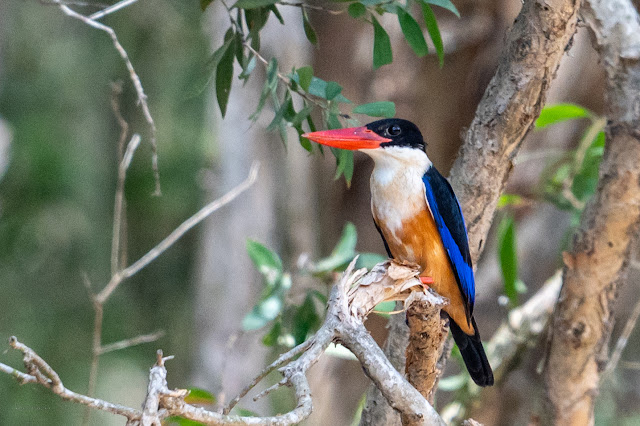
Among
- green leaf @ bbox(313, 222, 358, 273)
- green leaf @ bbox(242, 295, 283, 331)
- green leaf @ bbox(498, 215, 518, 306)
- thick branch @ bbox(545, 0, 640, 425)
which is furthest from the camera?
green leaf @ bbox(498, 215, 518, 306)

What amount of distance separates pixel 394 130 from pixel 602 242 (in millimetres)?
1019

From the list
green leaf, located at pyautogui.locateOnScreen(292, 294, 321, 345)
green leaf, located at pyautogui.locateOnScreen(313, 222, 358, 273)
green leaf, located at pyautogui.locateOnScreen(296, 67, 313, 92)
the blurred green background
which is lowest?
the blurred green background

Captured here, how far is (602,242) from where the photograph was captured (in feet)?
8.98

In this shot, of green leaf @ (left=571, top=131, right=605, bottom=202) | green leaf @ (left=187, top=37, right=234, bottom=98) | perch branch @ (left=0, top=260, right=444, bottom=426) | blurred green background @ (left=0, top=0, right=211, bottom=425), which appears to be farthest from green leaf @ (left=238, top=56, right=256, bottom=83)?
blurred green background @ (left=0, top=0, right=211, bottom=425)

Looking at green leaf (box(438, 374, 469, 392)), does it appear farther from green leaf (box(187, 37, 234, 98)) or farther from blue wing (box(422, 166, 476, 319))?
green leaf (box(187, 37, 234, 98))

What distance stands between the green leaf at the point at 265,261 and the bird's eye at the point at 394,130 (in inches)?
41.1

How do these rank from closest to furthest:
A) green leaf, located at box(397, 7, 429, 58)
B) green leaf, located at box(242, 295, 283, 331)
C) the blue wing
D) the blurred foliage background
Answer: green leaf, located at box(397, 7, 429, 58)
the blue wing
green leaf, located at box(242, 295, 283, 331)
the blurred foliage background

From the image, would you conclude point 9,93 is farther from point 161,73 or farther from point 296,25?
point 296,25

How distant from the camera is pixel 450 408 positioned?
3844 millimetres

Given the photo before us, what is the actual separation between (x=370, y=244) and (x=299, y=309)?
1.44 m

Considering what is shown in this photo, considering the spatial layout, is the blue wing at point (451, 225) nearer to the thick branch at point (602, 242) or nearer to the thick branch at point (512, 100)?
the thick branch at point (512, 100)

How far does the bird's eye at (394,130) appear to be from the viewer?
2303 mm

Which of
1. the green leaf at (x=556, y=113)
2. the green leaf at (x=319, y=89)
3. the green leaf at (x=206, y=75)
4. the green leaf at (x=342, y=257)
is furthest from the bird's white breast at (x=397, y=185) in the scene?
the green leaf at (x=556, y=113)

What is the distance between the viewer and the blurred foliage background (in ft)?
13.1
